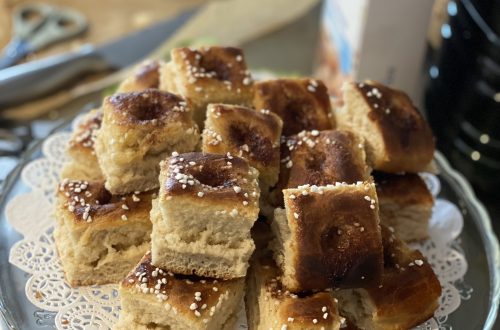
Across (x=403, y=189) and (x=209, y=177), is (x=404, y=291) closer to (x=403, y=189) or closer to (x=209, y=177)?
(x=403, y=189)

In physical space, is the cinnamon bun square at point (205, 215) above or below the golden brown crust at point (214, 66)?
below

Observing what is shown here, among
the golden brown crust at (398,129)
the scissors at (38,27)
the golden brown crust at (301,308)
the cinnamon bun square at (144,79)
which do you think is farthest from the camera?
the scissors at (38,27)

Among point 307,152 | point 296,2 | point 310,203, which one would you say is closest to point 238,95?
point 307,152

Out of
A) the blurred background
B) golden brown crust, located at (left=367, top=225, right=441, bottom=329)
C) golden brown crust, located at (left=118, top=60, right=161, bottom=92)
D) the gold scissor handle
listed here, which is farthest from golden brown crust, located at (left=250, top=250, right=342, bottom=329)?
the gold scissor handle

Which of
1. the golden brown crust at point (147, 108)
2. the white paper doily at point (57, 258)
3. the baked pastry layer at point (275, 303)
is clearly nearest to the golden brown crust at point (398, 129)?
the white paper doily at point (57, 258)

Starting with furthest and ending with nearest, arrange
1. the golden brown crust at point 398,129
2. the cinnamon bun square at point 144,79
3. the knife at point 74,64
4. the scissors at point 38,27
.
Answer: the scissors at point 38,27 → the knife at point 74,64 → the cinnamon bun square at point 144,79 → the golden brown crust at point 398,129

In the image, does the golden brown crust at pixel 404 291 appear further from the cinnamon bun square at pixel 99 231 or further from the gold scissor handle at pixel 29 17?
the gold scissor handle at pixel 29 17
